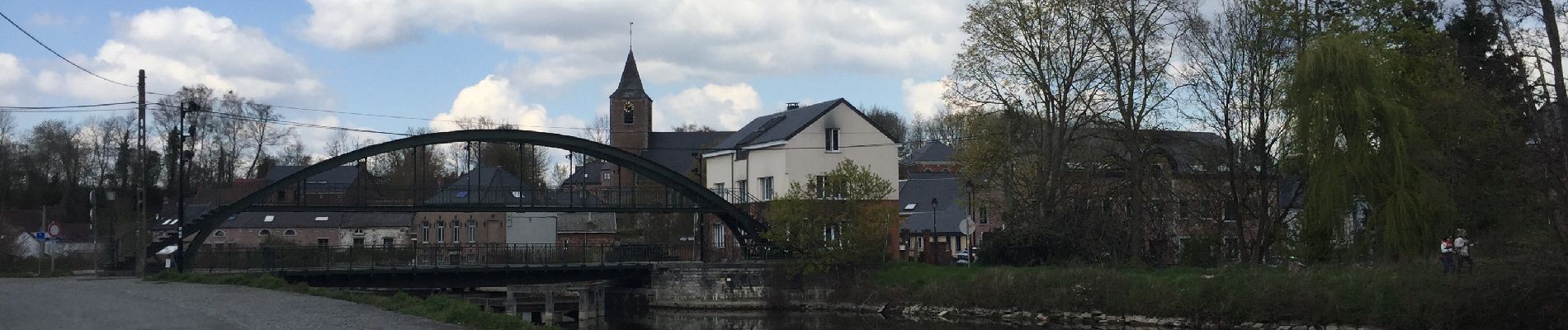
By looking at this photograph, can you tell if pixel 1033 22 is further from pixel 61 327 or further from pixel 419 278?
pixel 61 327

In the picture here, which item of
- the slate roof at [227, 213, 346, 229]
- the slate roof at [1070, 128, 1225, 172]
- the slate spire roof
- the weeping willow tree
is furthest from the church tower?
the weeping willow tree

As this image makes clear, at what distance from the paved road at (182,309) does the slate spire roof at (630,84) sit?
55.7m

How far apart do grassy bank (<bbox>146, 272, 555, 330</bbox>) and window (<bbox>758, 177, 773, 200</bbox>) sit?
18260 millimetres

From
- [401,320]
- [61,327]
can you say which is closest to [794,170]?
[401,320]

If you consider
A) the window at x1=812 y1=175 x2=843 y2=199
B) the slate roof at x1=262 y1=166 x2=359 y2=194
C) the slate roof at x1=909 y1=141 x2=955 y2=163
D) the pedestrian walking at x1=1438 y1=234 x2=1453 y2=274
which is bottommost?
the pedestrian walking at x1=1438 y1=234 x2=1453 y2=274

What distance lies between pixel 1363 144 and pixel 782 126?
→ 68.6ft

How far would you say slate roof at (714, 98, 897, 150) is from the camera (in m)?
43.3

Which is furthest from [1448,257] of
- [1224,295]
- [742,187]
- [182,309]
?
[742,187]

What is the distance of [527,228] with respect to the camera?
60.7 m

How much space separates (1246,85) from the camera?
110 feet

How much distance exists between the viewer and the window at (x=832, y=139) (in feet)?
144

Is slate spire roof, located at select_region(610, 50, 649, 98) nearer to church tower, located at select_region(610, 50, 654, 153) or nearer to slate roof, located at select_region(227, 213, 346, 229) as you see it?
church tower, located at select_region(610, 50, 654, 153)

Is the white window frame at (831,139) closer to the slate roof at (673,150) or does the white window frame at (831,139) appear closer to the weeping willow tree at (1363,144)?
the weeping willow tree at (1363,144)

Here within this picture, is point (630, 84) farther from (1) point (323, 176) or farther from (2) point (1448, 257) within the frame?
(2) point (1448, 257)
